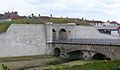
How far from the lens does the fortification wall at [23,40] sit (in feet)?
207

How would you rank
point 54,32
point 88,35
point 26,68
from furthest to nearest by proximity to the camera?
point 88,35 < point 54,32 < point 26,68

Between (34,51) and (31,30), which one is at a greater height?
(31,30)

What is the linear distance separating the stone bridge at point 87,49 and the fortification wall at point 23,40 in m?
2.85

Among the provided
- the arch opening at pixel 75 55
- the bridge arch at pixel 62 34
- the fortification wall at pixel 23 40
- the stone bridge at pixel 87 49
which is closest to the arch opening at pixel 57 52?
the stone bridge at pixel 87 49

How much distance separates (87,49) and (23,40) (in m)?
14.3

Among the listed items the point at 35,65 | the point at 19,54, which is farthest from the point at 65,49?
the point at 35,65

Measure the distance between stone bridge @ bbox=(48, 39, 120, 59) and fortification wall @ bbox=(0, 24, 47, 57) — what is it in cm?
285

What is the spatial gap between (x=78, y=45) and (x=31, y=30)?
11640mm

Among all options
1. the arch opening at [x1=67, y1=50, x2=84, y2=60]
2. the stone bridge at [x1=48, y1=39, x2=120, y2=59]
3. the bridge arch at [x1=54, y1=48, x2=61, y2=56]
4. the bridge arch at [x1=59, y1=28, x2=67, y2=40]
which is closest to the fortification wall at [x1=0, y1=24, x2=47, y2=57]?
the bridge arch at [x1=54, y1=48, x2=61, y2=56]

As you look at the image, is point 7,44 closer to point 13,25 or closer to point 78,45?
point 13,25

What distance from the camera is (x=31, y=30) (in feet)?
223

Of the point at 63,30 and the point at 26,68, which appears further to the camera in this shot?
the point at 63,30

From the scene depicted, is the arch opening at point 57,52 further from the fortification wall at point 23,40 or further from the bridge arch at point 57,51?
the fortification wall at point 23,40

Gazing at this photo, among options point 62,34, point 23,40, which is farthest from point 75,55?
point 23,40
